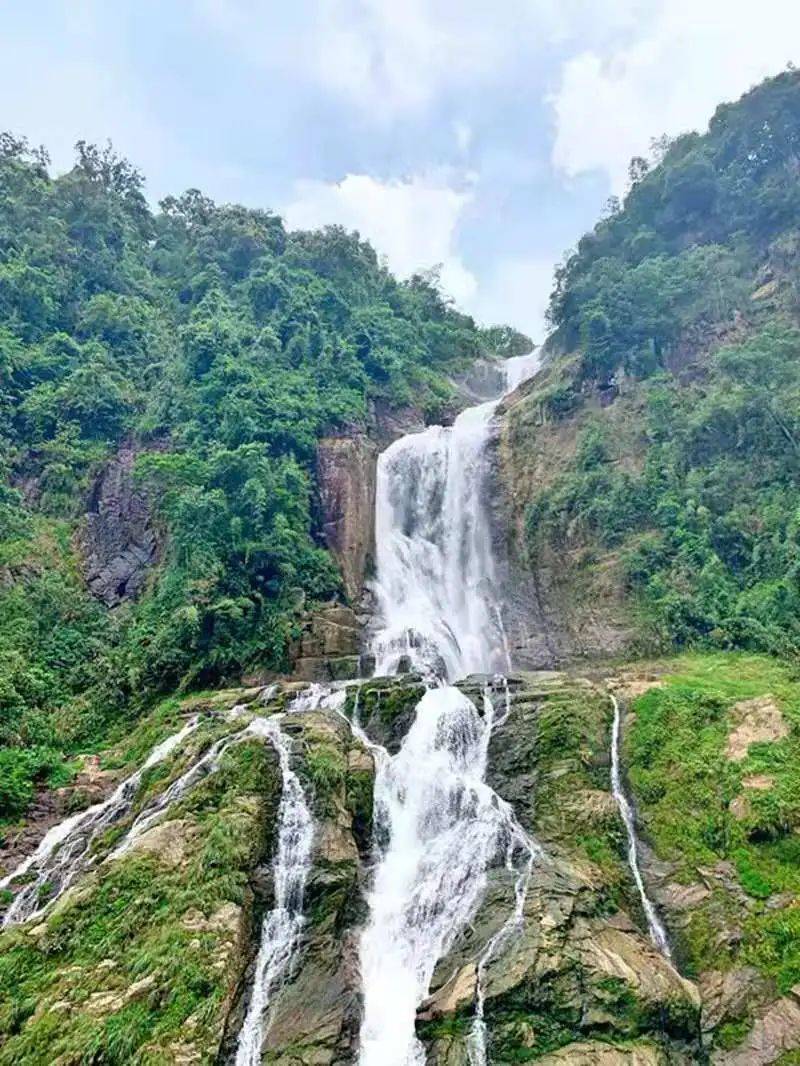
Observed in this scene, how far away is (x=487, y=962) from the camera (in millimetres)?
9273

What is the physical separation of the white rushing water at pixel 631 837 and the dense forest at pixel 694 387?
5.45 meters

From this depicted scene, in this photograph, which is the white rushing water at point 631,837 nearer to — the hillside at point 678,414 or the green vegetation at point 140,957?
the hillside at point 678,414

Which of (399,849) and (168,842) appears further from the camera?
(399,849)

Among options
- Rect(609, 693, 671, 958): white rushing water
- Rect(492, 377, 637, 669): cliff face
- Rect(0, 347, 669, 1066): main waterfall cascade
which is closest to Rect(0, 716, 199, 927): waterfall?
Rect(0, 347, 669, 1066): main waterfall cascade

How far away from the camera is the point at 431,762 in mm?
13711

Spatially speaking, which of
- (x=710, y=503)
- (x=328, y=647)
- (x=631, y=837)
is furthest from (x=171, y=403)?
(x=631, y=837)

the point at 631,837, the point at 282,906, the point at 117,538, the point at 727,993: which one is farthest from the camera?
the point at 117,538

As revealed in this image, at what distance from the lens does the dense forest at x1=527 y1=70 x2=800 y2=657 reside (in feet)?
65.3

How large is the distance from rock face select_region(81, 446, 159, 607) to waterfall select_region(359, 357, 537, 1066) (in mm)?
7817

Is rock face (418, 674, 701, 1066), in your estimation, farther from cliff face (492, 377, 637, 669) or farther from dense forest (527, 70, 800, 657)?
cliff face (492, 377, 637, 669)

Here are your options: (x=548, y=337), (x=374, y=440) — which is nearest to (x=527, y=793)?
(x=374, y=440)

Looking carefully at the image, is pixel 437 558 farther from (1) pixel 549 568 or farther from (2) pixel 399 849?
(2) pixel 399 849

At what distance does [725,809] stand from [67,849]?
1120cm

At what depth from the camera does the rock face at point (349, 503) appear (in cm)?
2347
